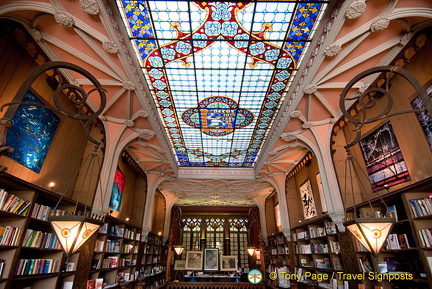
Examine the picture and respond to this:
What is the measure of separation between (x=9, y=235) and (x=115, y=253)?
389 cm

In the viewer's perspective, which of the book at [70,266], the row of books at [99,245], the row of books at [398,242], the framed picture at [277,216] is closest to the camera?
the row of books at [398,242]

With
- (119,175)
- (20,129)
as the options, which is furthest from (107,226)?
(20,129)

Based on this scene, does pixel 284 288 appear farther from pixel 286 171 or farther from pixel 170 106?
pixel 170 106

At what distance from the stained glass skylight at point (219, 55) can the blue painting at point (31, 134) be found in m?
2.20

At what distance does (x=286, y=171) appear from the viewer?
9945mm

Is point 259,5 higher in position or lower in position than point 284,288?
higher

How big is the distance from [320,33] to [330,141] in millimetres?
3059

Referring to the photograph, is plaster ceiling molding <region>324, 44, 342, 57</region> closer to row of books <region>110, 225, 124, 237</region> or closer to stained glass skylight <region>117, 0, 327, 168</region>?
stained glass skylight <region>117, 0, 327, 168</region>

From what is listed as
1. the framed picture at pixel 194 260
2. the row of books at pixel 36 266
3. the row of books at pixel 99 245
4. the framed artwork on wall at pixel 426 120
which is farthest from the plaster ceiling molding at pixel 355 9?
the framed picture at pixel 194 260

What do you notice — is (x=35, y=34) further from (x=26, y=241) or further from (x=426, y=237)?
(x=426, y=237)

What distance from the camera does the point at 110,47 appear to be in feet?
13.6

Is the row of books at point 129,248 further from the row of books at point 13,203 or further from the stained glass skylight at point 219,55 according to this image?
the row of books at point 13,203

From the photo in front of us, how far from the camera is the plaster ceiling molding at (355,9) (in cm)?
341

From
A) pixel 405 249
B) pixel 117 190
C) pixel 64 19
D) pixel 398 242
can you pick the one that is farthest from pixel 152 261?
pixel 64 19
